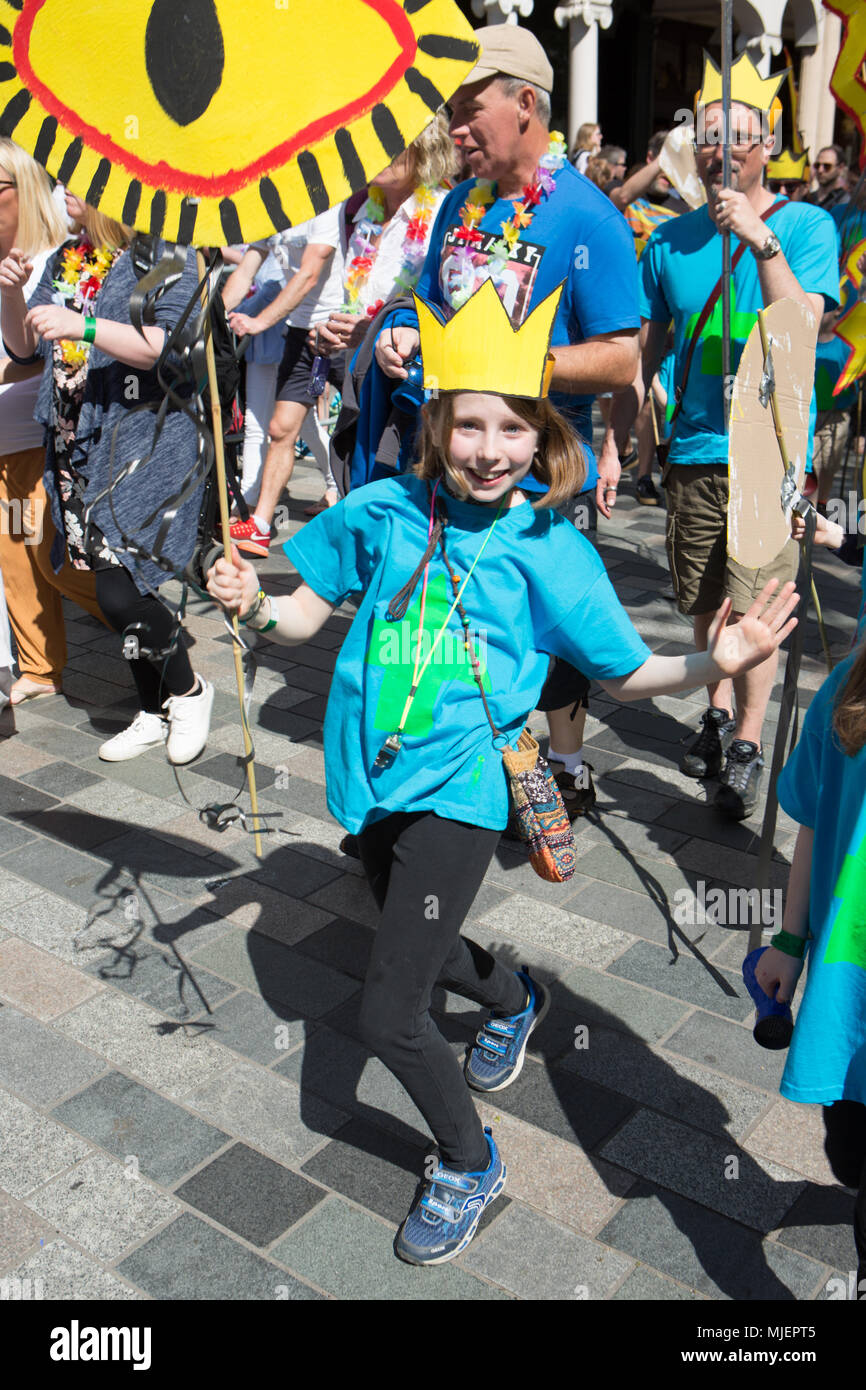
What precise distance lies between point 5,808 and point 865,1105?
318 centimetres

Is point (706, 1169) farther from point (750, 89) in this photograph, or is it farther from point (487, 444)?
point (750, 89)

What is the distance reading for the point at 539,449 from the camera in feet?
8.31

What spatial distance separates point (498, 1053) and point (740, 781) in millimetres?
1595

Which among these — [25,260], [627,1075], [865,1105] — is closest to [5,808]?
[25,260]

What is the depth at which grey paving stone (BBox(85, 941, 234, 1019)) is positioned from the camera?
10.7 ft

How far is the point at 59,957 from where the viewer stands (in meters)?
3.48

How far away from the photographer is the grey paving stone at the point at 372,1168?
8.68ft

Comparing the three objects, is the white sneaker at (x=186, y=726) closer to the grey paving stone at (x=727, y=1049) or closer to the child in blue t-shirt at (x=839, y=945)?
the grey paving stone at (x=727, y=1049)

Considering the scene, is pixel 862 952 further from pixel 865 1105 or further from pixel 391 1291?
pixel 391 1291

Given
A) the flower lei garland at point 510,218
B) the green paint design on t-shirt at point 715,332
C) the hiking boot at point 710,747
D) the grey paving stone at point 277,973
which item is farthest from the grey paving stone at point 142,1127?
the green paint design on t-shirt at point 715,332

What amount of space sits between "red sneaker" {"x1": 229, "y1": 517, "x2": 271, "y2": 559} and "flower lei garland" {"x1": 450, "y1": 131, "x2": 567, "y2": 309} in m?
3.39

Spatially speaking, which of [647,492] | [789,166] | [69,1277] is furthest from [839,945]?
[789,166]

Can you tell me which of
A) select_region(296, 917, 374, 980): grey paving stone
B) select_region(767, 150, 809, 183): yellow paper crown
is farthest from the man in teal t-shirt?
select_region(767, 150, 809, 183): yellow paper crown
